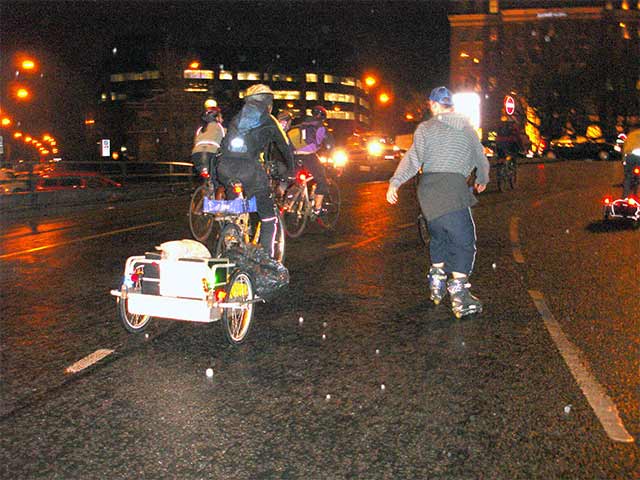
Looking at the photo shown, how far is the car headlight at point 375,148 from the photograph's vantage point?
147 ft

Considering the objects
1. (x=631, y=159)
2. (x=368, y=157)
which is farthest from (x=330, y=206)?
(x=368, y=157)

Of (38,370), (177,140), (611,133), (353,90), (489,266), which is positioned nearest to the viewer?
(38,370)

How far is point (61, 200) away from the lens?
65.9 ft

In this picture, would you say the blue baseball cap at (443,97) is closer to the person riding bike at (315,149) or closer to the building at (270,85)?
the person riding bike at (315,149)

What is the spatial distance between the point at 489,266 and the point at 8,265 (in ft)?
20.7

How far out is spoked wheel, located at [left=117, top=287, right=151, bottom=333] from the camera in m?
5.90

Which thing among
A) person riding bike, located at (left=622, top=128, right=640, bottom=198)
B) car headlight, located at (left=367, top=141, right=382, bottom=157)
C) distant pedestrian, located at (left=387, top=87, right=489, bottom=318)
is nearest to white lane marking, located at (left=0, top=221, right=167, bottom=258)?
distant pedestrian, located at (left=387, top=87, right=489, bottom=318)

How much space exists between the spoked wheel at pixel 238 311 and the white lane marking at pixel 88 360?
94 centimetres

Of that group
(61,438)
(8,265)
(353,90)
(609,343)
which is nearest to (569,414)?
(609,343)

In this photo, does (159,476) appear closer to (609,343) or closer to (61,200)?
(609,343)

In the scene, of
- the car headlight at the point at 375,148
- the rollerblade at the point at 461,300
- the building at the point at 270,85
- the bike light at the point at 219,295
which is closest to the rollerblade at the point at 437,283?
the rollerblade at the point at 461,300

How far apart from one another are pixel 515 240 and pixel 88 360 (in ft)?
26.3

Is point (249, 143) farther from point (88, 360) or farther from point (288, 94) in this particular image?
point (288, 94)

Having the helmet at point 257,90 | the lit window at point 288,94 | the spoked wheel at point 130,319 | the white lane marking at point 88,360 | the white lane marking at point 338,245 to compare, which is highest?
the lit window at point 288,94
